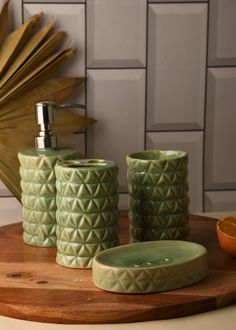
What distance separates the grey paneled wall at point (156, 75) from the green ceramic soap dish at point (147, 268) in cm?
36

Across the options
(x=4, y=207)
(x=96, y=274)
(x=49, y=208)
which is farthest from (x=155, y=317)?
(x=4, y=207)

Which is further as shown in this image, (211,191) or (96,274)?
(211,191)

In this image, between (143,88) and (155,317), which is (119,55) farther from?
(155,317)

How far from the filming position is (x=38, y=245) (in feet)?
2.89

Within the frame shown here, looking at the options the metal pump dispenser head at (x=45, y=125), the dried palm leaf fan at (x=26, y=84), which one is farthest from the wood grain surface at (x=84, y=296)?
the dried palm leaf fan at (x=26, y=84)

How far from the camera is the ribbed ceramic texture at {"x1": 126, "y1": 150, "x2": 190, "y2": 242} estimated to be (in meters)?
0.84

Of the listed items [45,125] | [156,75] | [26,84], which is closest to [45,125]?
[45,125]

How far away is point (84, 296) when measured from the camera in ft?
2.28

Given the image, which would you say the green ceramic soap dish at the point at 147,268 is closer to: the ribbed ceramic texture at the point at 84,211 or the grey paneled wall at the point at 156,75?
the ribbed ceramic texture at the point at 84,211

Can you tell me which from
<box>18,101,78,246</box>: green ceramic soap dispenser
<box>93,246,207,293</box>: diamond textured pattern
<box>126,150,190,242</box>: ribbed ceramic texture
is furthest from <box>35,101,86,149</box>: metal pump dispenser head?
<box>93,246,207,293</box>: diamond textured pattern

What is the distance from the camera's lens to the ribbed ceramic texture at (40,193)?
86cm

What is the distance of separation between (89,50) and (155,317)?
55 cm

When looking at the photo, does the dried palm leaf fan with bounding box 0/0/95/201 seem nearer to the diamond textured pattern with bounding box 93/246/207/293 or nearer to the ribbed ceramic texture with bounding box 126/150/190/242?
the ribbed ceramic texture with bounding box 126/150/190/242

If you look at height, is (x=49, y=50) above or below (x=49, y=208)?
above
